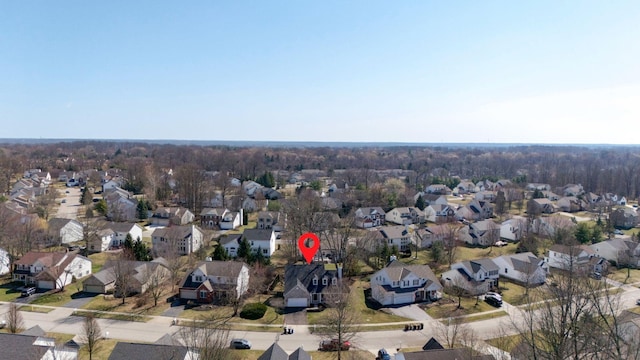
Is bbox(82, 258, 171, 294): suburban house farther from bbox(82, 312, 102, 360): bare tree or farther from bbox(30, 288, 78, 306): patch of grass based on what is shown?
bbox(82, 312, 102, 360): bare tree

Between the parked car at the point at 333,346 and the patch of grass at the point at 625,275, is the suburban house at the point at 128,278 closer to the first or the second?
the parked car at the point at 333,346

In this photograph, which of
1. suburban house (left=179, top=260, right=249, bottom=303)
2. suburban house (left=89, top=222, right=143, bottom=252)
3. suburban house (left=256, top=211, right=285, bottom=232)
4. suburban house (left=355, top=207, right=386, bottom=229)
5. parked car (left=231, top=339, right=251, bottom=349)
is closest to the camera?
parked car (left=231, top=339, right=251, bottom=349)

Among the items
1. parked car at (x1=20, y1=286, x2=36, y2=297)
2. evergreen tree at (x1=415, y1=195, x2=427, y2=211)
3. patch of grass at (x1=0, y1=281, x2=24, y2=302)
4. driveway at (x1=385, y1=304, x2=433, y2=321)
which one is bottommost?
driveway at (x1=385, y1=304, x2=433, y2=321)

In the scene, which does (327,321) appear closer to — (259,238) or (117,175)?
(259,238)

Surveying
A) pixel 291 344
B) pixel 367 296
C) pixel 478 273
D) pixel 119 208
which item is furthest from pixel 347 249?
pixel 119 208

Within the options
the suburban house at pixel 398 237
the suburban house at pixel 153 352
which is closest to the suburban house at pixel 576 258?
the suburban house at pixel 398 237

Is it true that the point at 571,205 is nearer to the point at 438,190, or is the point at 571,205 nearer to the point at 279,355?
the point at 438,190

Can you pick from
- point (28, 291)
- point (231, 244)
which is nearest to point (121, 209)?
point (231, 244)

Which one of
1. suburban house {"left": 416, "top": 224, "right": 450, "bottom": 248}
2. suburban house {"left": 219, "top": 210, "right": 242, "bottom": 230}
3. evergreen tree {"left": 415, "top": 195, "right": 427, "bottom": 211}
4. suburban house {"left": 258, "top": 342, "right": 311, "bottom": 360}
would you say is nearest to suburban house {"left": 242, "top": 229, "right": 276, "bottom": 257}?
suburban house {"left": 219, "top": 210, "right": 242, "bottom": 230}
